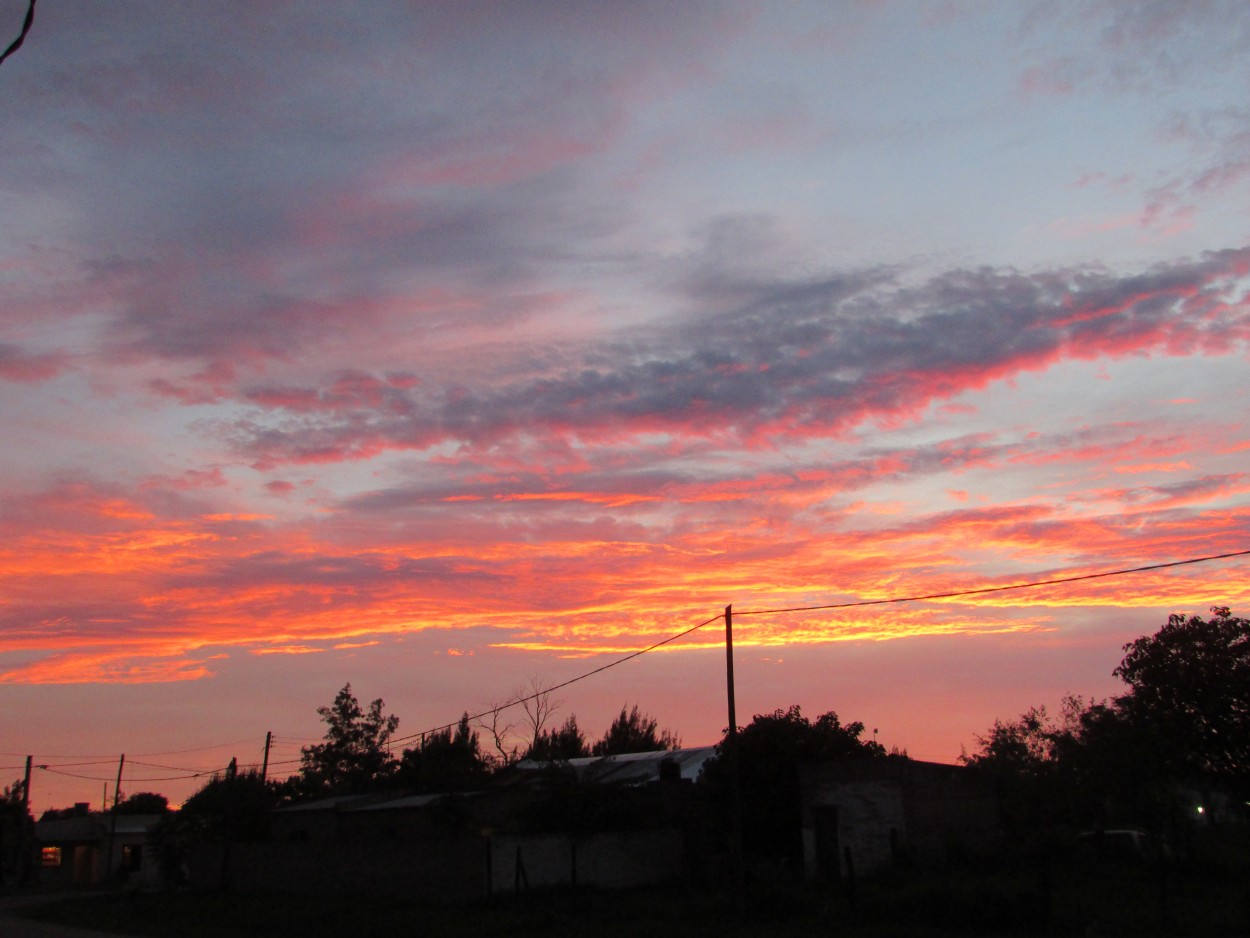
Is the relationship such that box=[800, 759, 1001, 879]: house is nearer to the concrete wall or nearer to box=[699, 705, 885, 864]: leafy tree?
box=[699, 705, 885, 864]: leafy tree

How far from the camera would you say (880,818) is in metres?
34.9

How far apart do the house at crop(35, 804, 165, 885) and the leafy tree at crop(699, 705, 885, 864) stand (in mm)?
50880

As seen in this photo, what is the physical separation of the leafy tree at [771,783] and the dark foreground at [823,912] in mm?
4496

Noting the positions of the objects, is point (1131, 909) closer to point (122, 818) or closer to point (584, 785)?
point (584, 785)

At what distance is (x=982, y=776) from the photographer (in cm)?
3819

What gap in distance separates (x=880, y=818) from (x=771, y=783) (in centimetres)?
452

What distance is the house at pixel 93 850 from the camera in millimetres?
74250

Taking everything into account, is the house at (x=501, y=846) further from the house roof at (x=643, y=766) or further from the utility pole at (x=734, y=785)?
the utility pole at (x=734, y=785)

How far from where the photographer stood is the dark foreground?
72.4ft

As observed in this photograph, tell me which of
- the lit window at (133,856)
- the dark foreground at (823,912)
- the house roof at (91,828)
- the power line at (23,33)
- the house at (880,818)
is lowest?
the lit window at (133,856)

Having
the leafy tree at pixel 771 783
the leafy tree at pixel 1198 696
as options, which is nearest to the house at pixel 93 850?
the leafy tree at pixel 771 783

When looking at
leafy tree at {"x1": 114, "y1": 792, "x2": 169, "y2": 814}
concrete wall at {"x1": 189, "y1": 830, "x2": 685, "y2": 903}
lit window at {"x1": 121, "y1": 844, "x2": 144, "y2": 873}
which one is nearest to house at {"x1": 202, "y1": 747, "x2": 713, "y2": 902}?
concrete wall at {"x1": 189, "y1": 830, "x2": 685, "y2": 903}

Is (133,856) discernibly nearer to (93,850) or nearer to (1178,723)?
(93,850)

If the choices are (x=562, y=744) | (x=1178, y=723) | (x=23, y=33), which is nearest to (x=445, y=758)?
(x=562, y=744)
